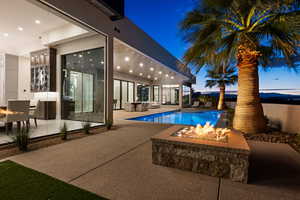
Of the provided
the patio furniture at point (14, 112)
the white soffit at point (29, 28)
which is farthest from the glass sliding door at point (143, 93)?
the patio furniture at point (14, 112)

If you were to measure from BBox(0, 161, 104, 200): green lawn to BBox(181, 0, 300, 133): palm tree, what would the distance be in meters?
3.52

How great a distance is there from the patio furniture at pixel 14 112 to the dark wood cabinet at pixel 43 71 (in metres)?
2.80

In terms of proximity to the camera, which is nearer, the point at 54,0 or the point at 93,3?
the point at 54,0

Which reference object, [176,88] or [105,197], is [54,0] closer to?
[105,197]

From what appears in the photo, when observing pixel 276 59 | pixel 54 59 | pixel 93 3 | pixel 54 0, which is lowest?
pixel 276 59

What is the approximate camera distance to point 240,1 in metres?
3.11

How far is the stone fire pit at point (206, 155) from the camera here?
5.87 ft

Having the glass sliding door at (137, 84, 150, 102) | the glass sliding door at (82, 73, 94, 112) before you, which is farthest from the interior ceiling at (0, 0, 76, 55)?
the glass sliding door at (137, 84, 150, 102)

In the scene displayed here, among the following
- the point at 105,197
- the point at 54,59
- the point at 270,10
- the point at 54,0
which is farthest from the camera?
the point at 54,59

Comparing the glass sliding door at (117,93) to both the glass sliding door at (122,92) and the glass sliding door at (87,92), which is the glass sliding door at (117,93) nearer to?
the glass sliding door at (122,92)

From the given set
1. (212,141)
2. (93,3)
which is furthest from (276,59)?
(93,3)

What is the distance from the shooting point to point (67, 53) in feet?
21.3

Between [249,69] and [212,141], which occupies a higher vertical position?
[249,69]

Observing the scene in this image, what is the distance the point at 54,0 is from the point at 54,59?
4004 millimetres
